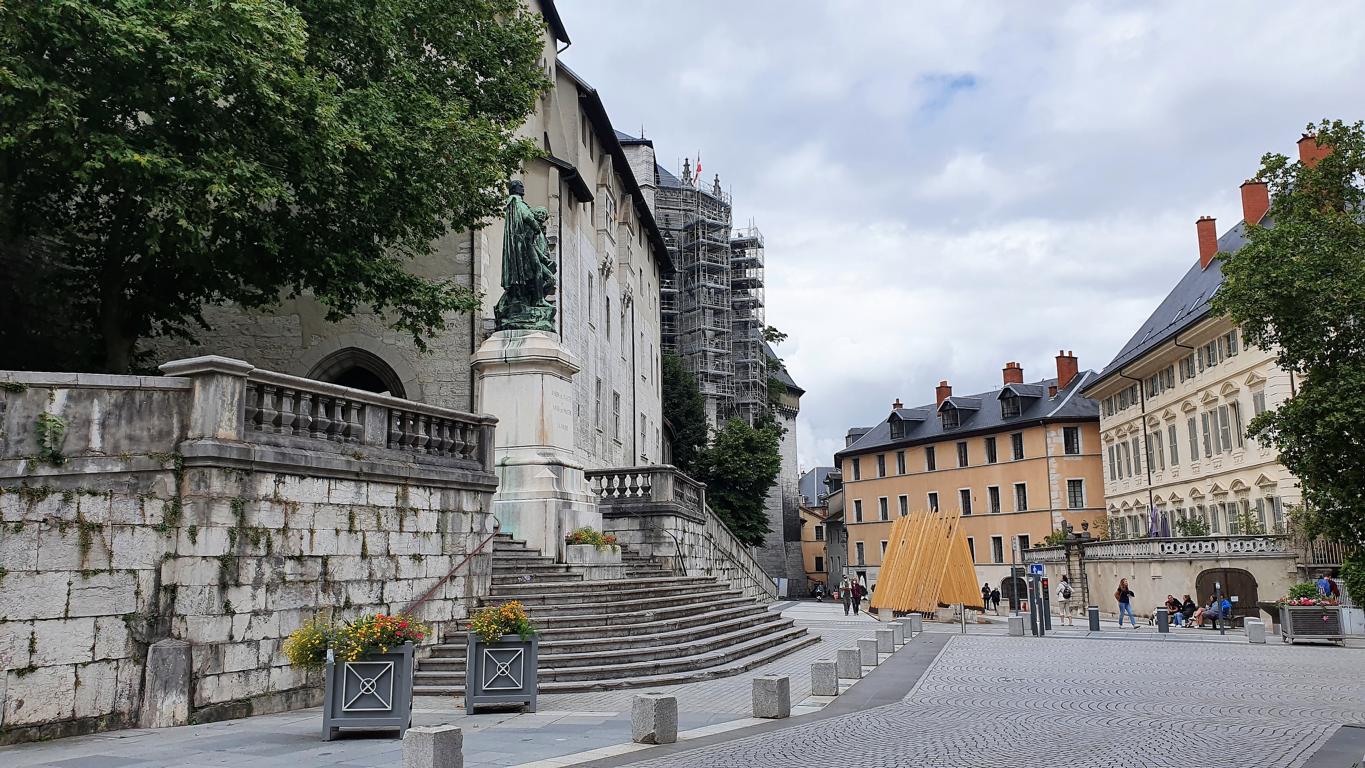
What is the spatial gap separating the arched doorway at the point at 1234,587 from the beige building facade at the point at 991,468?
17.6m

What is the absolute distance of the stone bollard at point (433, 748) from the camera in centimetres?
714

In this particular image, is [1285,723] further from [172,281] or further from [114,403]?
[172,281]

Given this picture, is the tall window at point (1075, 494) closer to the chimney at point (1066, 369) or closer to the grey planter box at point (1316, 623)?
the chimney at point (1066, 369)

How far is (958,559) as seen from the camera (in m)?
30.5

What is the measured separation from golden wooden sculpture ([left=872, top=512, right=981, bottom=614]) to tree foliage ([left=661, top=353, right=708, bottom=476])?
2288cm

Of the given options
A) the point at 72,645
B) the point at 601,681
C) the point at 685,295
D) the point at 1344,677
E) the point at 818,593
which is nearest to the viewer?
the point at 72,645

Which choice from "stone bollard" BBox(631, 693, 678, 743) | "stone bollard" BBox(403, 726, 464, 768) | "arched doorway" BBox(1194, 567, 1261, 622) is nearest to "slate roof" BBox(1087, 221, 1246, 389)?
"arched doorway" BBox(1194, 567, 1261, 622)

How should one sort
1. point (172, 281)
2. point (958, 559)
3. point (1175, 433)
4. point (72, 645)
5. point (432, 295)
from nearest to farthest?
point (72, 645) → point (172, 281) → point (432, 295) → point (958, 559) → point (1175, 433)

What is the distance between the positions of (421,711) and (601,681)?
272 centimetres

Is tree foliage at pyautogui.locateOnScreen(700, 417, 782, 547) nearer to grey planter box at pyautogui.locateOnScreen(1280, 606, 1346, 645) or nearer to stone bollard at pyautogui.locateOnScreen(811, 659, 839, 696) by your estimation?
grey planter box at pyautogui.locateOnScreen(1280, 606, 1346, 645)

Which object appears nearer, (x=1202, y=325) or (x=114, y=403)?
(x=114, y=403)

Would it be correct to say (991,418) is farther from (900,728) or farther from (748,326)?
(900,728)

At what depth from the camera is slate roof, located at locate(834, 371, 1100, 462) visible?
55.7 metres

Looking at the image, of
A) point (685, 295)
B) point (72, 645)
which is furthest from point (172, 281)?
point (685, 295)
